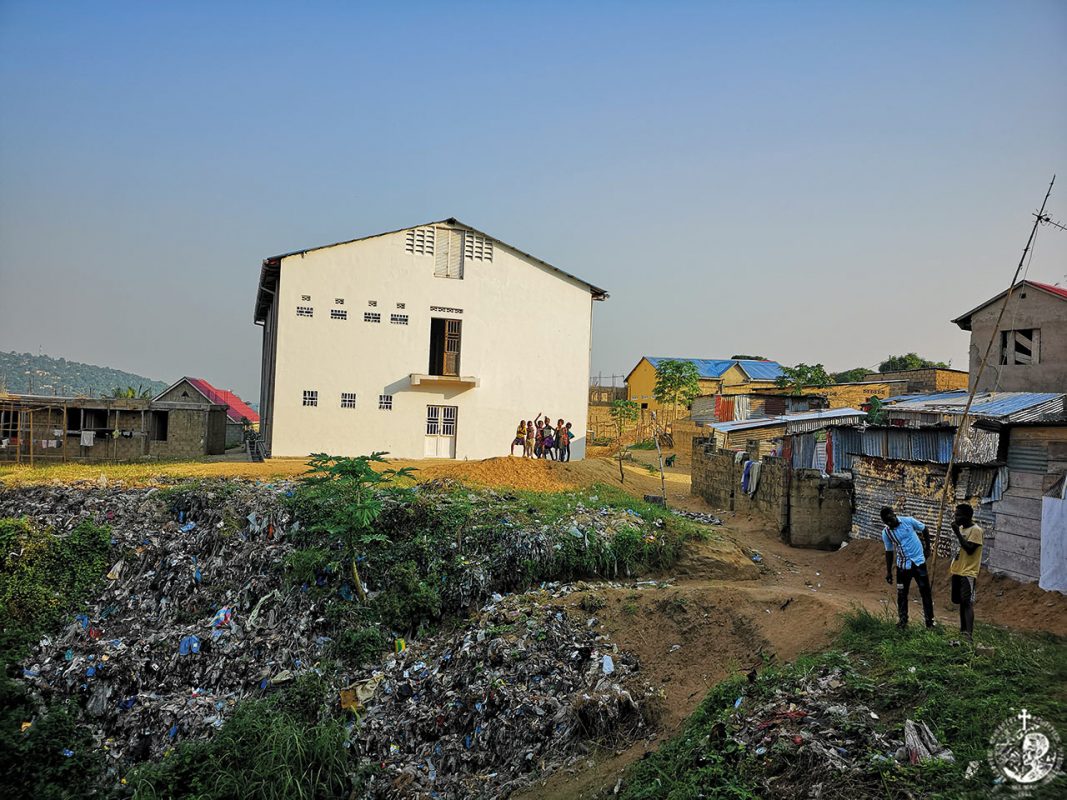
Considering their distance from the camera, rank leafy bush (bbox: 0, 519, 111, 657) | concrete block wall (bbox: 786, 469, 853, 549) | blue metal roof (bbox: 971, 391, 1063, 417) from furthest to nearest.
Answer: concrete block wall (bbox: 786, 469, 853, 549) → leafy bush (bbox: 0, 519, 111, 657) → blue metal roof (bbox: 971, 391, 1063, 417)

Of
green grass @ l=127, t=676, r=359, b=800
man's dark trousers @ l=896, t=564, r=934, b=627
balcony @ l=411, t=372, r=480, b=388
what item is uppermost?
balcony @ l=411, t=372, r=480, b=388

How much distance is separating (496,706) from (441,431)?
1410 centimetres

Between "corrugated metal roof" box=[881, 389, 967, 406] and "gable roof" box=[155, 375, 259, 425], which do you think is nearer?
"corrugated metal roof" box=[881, 389, 967, 406]

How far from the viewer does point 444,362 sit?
20.9 meters

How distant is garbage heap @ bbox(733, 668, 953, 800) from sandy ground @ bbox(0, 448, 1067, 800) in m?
1.23

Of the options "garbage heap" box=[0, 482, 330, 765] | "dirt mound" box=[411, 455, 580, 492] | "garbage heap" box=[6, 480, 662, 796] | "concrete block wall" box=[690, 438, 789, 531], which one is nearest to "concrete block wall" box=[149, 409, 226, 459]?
"garbage heap" box=[6, 480, 662, 796]

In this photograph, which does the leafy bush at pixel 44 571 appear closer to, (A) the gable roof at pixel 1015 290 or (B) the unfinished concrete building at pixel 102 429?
(B) the unfinished concrete building at pixel 102 429

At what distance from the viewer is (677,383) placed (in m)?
34.9

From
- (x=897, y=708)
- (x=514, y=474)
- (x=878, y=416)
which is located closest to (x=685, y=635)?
(x=897, y=708)

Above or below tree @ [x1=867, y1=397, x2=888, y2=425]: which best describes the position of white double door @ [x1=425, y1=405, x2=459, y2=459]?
below

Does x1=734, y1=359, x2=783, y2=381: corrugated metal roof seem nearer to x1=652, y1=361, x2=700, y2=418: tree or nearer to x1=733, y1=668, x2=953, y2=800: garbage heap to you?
x1=652, y1=361, x2=700, y2=418: tree

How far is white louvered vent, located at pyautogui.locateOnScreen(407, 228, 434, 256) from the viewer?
20.3 meters

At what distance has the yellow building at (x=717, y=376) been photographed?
4106 cm

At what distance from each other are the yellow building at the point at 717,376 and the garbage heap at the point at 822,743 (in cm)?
3467
